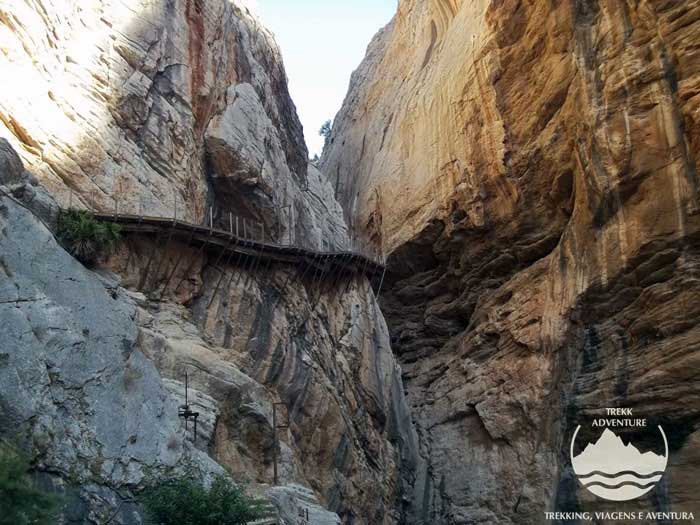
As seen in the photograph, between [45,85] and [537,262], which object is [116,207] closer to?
[45,85]

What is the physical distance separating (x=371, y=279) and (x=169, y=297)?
9.30 meters

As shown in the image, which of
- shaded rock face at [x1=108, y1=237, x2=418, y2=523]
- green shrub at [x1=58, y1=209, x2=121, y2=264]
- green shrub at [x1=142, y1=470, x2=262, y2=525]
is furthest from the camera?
shaded rock face at [x1=108, y1=237, x2=418, y2=523]

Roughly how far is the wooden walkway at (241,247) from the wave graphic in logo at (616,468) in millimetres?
9086

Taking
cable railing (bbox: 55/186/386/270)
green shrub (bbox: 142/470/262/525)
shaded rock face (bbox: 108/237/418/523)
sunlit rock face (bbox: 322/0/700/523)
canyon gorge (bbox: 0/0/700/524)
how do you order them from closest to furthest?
green shrub (bbox: 142/470/262/525), canyon gorge (bbox: 0/0/700/524), shaded rock face (bbox: 108/237/418/523), sunlit rock face (bbox: 322/0/700/523), cable railing (bbox: 55/186/386/270)

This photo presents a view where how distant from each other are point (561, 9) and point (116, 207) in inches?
530

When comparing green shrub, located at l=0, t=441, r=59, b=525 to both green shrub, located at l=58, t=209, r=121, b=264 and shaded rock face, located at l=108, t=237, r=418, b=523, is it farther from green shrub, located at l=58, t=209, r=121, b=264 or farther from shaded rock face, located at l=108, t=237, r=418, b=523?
green shrub, located at l=58, t=209, r=121, b=264

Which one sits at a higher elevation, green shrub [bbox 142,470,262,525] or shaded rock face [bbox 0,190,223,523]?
shaded rock face [bbox 0,190,223,523]

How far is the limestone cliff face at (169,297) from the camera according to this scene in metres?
14.1

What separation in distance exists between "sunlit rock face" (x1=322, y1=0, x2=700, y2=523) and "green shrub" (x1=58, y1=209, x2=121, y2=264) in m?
12.3

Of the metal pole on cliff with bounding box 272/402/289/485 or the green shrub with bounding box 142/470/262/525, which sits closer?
the green shrub with bounding box 142/470/262/525

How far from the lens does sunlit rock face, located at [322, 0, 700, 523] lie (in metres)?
20.4
